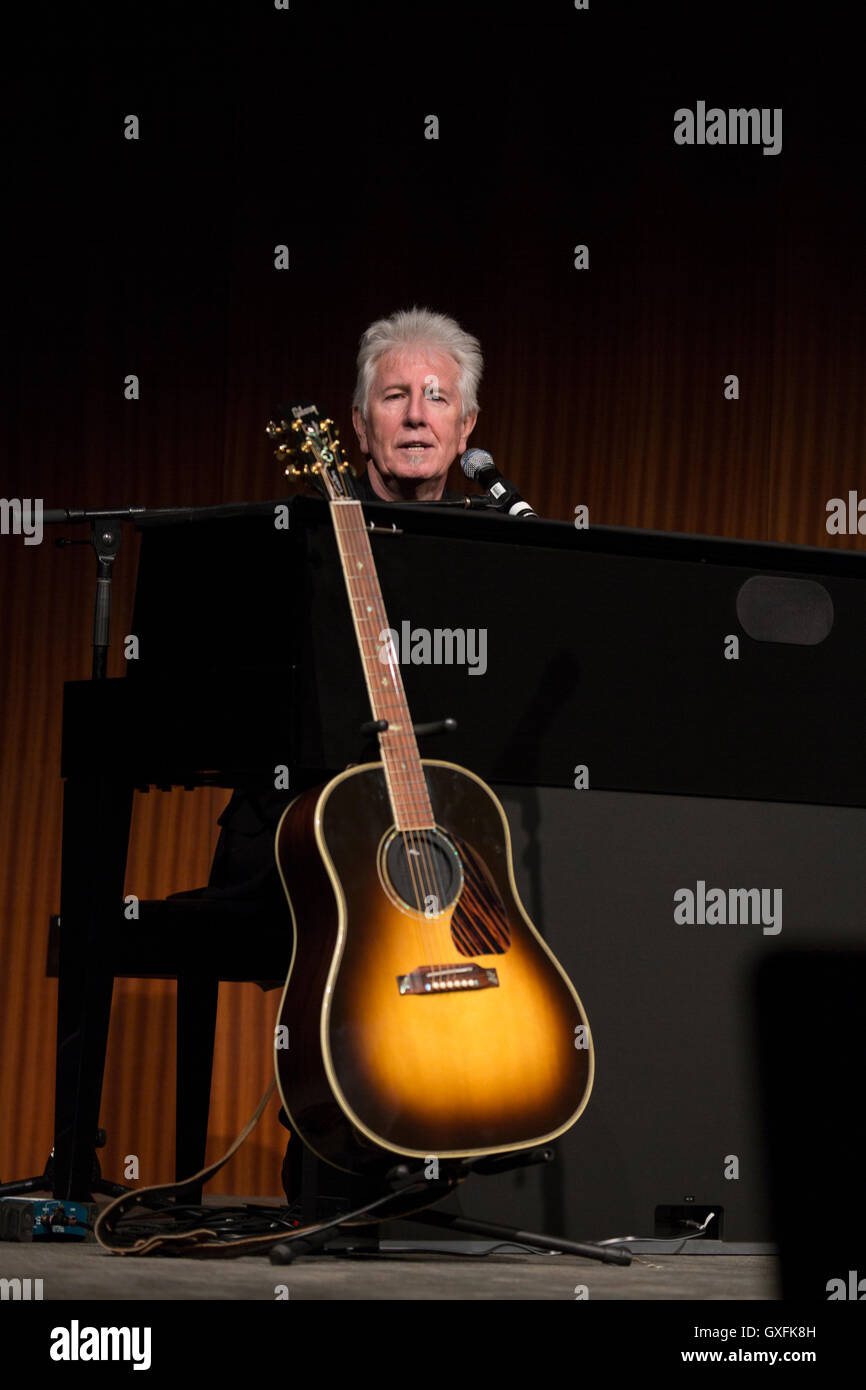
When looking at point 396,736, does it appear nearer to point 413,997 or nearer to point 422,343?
point 413,997

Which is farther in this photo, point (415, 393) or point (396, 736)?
point (415, 393)

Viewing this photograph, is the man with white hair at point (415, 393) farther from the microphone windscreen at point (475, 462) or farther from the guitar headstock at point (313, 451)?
the guitar headstock at point (313, 451)

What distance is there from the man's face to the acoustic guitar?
0.95 metres

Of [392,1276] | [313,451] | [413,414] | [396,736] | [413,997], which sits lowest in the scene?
[392,1276]

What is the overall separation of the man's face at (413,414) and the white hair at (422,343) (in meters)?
0.01

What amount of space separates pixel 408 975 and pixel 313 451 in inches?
33.4

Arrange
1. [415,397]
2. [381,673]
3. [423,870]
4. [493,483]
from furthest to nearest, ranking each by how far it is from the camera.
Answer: [415,397]
[493,483]
[381,673]
[423,870]

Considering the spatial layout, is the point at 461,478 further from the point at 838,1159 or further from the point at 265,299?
the point at 838,1159

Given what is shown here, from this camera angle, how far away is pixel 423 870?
7.36ft

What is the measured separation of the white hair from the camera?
10.8ft

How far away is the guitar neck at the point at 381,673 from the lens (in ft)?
7.43

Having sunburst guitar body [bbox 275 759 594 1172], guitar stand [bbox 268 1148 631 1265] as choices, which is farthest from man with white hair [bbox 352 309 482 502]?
→ guitar stand [bbox 268 1148 631 1265]

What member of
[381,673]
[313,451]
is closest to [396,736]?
[381,673]
